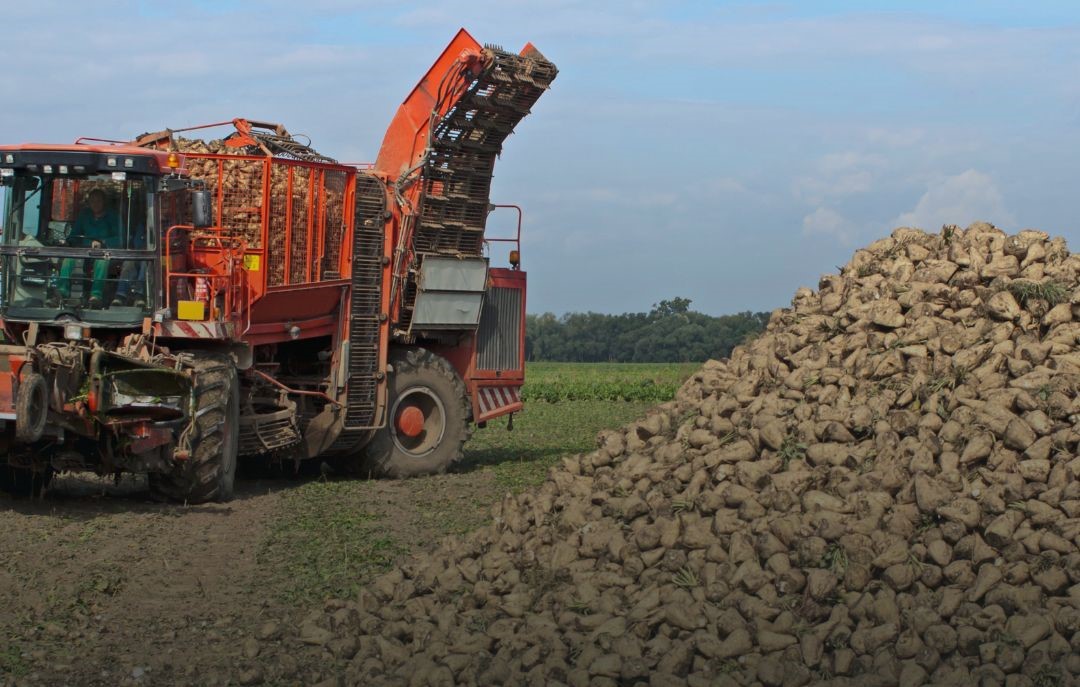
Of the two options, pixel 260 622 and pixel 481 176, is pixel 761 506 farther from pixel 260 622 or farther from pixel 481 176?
pixel 481 176

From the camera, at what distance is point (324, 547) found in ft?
32.9

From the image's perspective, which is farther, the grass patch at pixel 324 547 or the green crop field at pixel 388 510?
the green crop field at pixel 388 510

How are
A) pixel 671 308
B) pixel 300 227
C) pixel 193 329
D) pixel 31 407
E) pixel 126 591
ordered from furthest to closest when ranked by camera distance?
pixel 671 308, pixel 300 227, pixel 193 329, pixel 31 407, pixel 126 591

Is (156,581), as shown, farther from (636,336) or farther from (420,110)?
(636,336)

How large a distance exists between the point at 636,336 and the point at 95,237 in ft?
182

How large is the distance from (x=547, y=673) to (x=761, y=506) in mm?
1983

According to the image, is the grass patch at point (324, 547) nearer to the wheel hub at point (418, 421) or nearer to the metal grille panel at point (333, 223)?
the wheel hub at point (418, 421)

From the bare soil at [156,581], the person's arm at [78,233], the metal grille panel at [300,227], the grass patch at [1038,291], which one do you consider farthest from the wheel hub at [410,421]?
the grass patch at [1038,291]

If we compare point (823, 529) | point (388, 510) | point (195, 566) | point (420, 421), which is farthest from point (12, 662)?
point (420, 421)

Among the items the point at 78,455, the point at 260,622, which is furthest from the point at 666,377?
the point at 260,622

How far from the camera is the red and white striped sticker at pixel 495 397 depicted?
1518 centimetres

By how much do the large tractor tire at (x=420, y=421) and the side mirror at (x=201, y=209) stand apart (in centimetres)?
351

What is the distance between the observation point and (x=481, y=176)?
1429 cm

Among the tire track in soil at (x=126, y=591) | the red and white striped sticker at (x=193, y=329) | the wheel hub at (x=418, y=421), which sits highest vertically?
the red and white striped sticker at (x=193, y=329)
